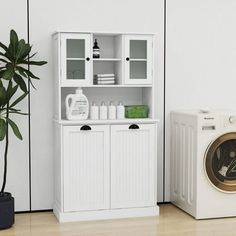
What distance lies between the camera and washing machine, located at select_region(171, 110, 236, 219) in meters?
4.72

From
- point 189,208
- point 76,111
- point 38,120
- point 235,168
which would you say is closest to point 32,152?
point 38,120

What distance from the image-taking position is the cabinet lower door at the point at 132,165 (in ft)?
15.8

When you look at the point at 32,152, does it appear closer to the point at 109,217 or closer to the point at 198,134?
the point at 109,217

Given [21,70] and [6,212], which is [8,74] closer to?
[21,70]

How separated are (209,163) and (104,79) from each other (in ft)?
4.23

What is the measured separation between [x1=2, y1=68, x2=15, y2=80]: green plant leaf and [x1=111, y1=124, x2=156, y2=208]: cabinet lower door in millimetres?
1059

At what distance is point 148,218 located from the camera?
485 centimetres

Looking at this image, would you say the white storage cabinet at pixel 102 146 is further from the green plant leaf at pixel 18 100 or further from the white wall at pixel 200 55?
the white wall at pixel 200 55

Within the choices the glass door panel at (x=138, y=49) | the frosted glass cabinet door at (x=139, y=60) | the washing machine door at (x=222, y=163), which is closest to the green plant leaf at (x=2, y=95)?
the frosted glass cabinet door at (x=139, y=60)

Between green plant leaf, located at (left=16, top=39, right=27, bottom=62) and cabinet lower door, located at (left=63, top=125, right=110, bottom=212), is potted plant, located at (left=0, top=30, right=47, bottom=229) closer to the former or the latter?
green plant leaf, located at (left=16, top=39, right=27, bottom=62)

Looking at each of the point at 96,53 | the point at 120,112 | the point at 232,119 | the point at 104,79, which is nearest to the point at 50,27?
the point at 96,53

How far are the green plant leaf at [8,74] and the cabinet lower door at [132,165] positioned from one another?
106 centimetres

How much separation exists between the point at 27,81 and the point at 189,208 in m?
2.02

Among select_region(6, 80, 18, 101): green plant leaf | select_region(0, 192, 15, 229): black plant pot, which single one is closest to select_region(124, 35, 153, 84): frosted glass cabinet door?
select_region(6, 80, 18, 101): green plant leaf
